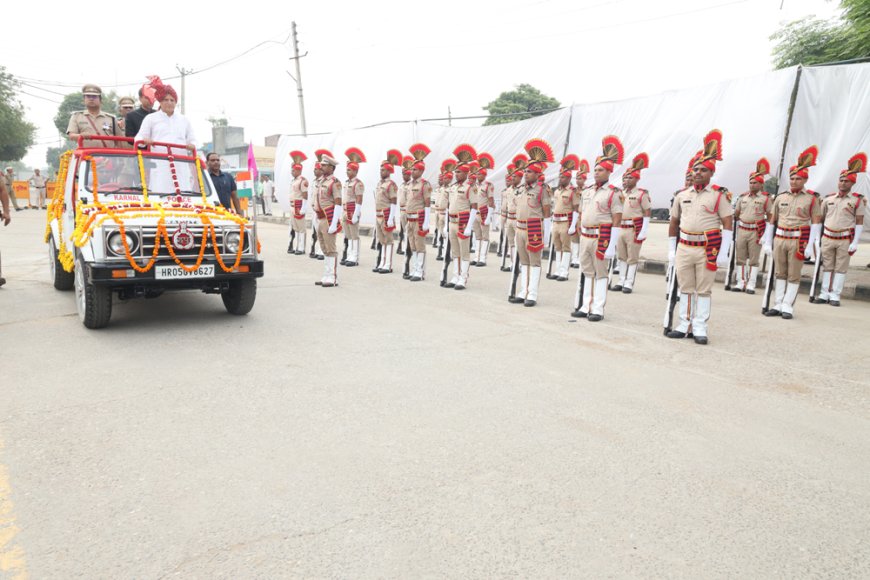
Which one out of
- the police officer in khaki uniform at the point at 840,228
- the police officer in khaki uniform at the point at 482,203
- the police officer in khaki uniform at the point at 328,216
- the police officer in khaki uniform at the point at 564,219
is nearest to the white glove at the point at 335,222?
the police officer in khaki uniform at the point at 328,216

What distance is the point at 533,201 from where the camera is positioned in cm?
884

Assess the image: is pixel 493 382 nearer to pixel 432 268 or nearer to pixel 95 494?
pixel 95 494

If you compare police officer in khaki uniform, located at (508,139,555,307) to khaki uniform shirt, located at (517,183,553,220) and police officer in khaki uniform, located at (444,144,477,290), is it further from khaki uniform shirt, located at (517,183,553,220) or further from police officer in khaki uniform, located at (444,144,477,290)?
police officer in khaki uniform, located at (444,144,477,290)

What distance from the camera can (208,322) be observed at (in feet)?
22.8

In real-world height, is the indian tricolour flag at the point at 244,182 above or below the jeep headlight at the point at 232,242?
above

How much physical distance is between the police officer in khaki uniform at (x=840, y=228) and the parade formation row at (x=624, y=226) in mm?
16

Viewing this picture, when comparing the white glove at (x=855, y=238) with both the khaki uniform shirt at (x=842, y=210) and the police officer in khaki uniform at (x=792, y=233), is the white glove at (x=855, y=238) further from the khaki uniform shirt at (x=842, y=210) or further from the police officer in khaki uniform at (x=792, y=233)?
the police officer in khaki uniform at (x=792, y=233)

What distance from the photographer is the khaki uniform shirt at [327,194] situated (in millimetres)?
10438

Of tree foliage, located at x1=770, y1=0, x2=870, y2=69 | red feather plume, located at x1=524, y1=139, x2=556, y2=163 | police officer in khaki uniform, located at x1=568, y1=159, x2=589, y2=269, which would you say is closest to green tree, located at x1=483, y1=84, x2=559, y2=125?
tree foliage, located at x1=770, y1=0, x2=870, y2=69

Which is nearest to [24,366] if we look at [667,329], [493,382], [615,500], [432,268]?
[493,382]

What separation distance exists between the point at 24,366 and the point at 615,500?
15.5ft

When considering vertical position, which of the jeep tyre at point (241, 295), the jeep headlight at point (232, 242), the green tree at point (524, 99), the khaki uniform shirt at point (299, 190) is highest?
the green tree at point (524, 99)

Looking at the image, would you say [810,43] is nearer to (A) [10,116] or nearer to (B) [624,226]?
(B) [624,226]

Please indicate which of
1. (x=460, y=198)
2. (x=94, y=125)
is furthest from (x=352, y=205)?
(x=94, y=125)
